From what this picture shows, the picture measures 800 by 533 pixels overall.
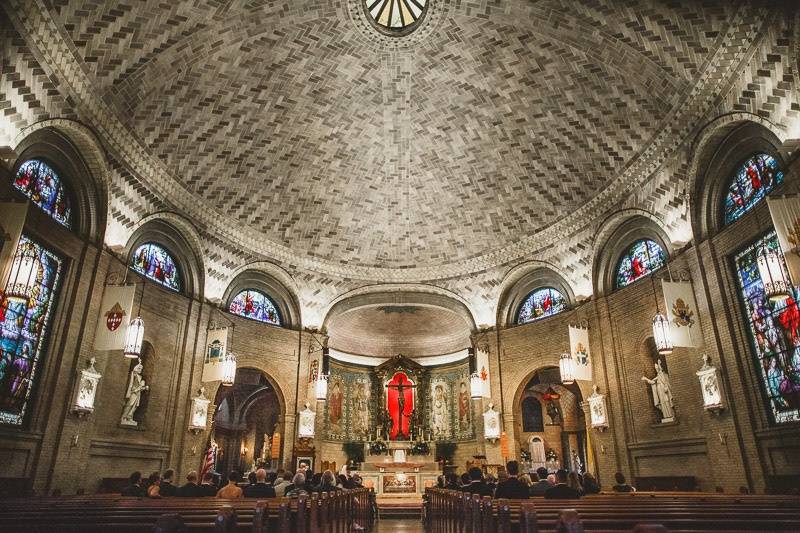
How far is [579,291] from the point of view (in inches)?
701

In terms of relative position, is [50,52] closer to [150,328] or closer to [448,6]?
[150,328]

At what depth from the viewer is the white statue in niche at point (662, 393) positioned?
13.9m

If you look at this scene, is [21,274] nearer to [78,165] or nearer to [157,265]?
[78,165]

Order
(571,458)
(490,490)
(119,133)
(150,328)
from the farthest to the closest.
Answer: (571,458) → (150,328) → (119,133) → (490,490)

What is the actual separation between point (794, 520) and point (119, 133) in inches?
601

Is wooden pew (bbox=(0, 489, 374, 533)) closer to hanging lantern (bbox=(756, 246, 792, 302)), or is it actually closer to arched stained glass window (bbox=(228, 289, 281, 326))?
hanging lantern (bbox=(756, 246, 792, 302))

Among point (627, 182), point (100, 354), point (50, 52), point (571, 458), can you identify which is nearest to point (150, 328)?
point (100, 354)

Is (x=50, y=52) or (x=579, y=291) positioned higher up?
(x=50, y=52)

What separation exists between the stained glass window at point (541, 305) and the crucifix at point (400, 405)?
296 inches

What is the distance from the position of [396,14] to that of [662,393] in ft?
43.8

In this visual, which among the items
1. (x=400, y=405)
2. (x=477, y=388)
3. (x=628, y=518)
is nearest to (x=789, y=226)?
Result: (x=628, y=518)

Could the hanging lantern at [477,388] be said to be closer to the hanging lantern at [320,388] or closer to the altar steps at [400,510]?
the altar steps at [400,510]

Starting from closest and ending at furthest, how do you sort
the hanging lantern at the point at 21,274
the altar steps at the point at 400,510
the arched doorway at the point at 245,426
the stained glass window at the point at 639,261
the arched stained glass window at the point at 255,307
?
the hanging lantern at the point at 21,274
the stained glass window at the point at 639,261
the altar steps at the point at 400,510
the arched stained glass window at the point at 255,307
the arched doorway at the point at 245,426

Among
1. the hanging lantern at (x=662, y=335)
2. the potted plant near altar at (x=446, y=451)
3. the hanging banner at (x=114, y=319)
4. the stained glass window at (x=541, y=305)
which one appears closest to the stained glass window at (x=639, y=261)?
the stained glass window at (x=541, y=305)
